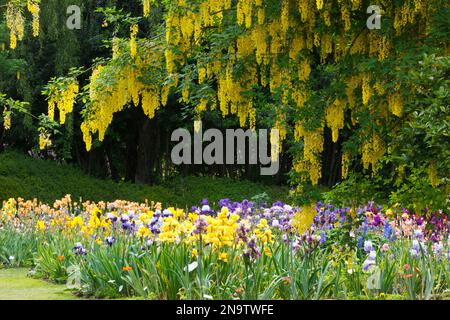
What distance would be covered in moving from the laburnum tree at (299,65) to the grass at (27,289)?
1802 millimetres

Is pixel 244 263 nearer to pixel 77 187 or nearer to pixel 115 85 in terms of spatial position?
pixel 115 85

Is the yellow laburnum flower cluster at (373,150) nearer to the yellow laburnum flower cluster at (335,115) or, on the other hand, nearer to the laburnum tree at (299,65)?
the laburnum tree at (299,65)

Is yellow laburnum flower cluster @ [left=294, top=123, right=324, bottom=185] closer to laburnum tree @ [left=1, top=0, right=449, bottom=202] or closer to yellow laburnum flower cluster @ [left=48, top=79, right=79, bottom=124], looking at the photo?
laburnum tree @ [left=1, top=0, right=449, bottom=202]

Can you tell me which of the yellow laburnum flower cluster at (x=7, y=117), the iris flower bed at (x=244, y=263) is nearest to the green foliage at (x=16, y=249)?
the iris flower bed at (x=244, y=263)

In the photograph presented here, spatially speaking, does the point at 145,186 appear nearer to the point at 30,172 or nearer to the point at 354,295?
the point at 30,172

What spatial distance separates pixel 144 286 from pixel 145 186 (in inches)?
628

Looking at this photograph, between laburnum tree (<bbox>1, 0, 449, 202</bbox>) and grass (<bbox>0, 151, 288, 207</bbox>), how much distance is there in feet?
34.8

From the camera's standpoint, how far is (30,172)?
20.0m

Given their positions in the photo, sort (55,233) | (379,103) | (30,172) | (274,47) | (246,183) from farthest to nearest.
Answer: (246,183)
(30,172)
(55,233)
(274,47)
(379,103)

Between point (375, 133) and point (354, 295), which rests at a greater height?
point (375, 133)

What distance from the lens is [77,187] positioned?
2002 centimetres

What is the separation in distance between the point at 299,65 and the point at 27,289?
11.6ft

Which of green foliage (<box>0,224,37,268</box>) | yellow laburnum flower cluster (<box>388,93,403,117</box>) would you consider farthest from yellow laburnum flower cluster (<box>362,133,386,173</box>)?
green foliage (<box>0,224,37,268</box>)

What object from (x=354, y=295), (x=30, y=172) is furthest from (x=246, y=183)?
(x=354, y=295)
